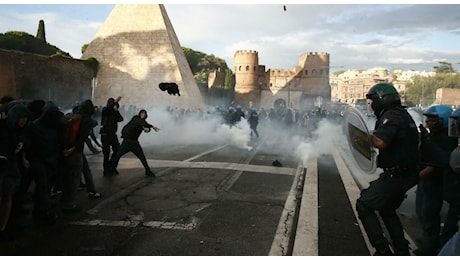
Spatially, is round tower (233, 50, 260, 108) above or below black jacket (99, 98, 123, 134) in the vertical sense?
above

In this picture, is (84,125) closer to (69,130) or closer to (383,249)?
(69,130)

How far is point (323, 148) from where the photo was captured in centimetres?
1412

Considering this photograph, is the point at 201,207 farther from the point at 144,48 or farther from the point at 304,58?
the point at 304,58

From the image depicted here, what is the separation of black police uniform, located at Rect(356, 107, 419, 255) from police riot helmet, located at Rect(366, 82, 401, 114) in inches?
4.2

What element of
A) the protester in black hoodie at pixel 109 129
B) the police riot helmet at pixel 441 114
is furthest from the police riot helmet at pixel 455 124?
the protester in black hoodie at pixel 109 129

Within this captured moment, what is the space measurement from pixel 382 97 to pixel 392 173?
763mm

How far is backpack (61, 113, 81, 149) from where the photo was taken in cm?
510

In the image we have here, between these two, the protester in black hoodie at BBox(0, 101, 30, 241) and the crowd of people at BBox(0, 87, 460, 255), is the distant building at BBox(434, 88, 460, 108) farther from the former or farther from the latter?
the protester in black hoodie at BBox(0, 101, 30, 241)

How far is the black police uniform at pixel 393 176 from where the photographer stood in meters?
3.45

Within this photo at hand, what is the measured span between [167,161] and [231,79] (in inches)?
2411

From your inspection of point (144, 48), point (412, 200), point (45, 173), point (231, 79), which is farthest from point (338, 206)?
point (231, 79)

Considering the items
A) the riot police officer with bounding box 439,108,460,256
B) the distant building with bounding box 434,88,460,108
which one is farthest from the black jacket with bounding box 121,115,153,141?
the distant building with bounding box 434,88,460,108

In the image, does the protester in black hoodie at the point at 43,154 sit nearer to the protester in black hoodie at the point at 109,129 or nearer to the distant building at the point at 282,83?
the protester in black hoodie at the point at 109,129

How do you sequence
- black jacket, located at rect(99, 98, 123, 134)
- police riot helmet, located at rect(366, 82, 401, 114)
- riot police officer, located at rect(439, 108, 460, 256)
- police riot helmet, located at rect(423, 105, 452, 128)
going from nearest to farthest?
riot police officer, located at rect(439, 108, 460, 256) → police riot helmet, located at rect(366, 82, 401, 114) → police riot helmet, located at rect(423, 105, 452, 128) → black jacket, located at rect(99, 98, 123, 134)
